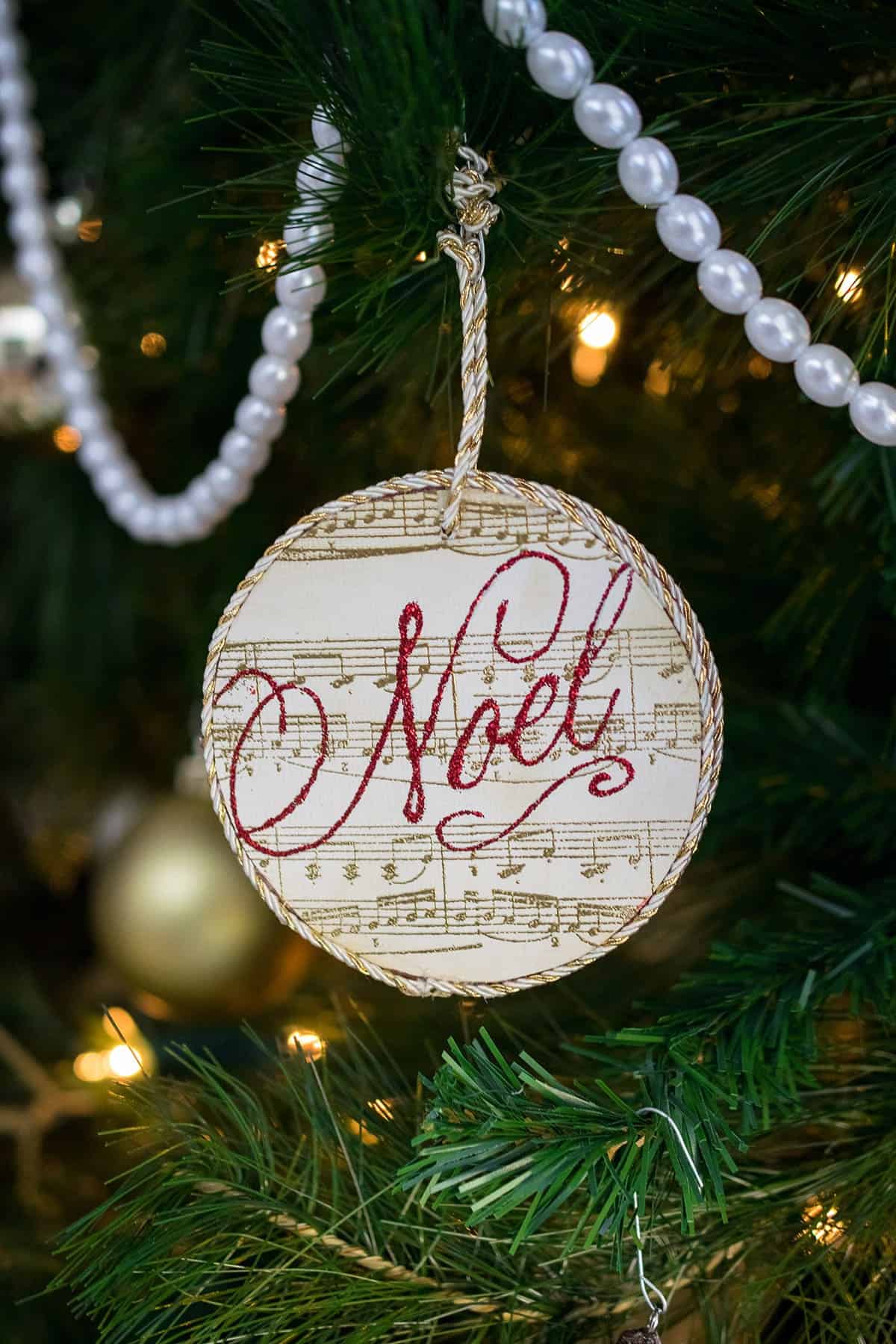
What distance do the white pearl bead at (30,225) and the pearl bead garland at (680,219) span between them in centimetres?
40

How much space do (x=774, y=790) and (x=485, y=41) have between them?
34cm

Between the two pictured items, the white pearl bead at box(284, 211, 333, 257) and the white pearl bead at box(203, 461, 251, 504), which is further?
the white pearl bead at box(203, 461, 251, 504)

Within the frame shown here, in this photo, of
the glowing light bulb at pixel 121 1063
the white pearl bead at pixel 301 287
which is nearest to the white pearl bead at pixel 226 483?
the white pearl bead at pixel 301 287

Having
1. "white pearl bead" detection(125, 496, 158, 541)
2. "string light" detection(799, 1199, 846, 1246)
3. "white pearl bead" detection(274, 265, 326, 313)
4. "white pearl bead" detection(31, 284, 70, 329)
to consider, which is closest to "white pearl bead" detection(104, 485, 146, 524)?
"white pearl bead" detection(125, 496, 158, 541)

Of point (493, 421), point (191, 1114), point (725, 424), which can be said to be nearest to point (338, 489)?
point (493, 421)

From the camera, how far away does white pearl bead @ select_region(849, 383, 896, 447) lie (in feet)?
1.30

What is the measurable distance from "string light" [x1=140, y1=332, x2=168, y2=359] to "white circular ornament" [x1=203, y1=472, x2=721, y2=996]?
0.33 meters

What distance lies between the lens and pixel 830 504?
0.59 metres

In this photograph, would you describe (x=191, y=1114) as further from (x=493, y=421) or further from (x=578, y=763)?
(x=493, y=421)

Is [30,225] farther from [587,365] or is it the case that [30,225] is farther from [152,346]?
[587,365]

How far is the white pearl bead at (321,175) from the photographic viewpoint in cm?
38

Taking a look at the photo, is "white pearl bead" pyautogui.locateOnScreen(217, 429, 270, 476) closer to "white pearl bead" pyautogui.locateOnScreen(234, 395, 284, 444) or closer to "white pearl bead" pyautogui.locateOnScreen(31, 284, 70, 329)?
"white pearl bead" pyautogui.locateOnScreen(234, 395, 284, 444)

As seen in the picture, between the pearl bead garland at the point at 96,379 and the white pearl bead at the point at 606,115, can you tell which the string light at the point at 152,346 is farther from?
the white pearl bead at the point at 606,115

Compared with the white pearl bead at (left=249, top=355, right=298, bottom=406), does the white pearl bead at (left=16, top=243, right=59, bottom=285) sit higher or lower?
higher
